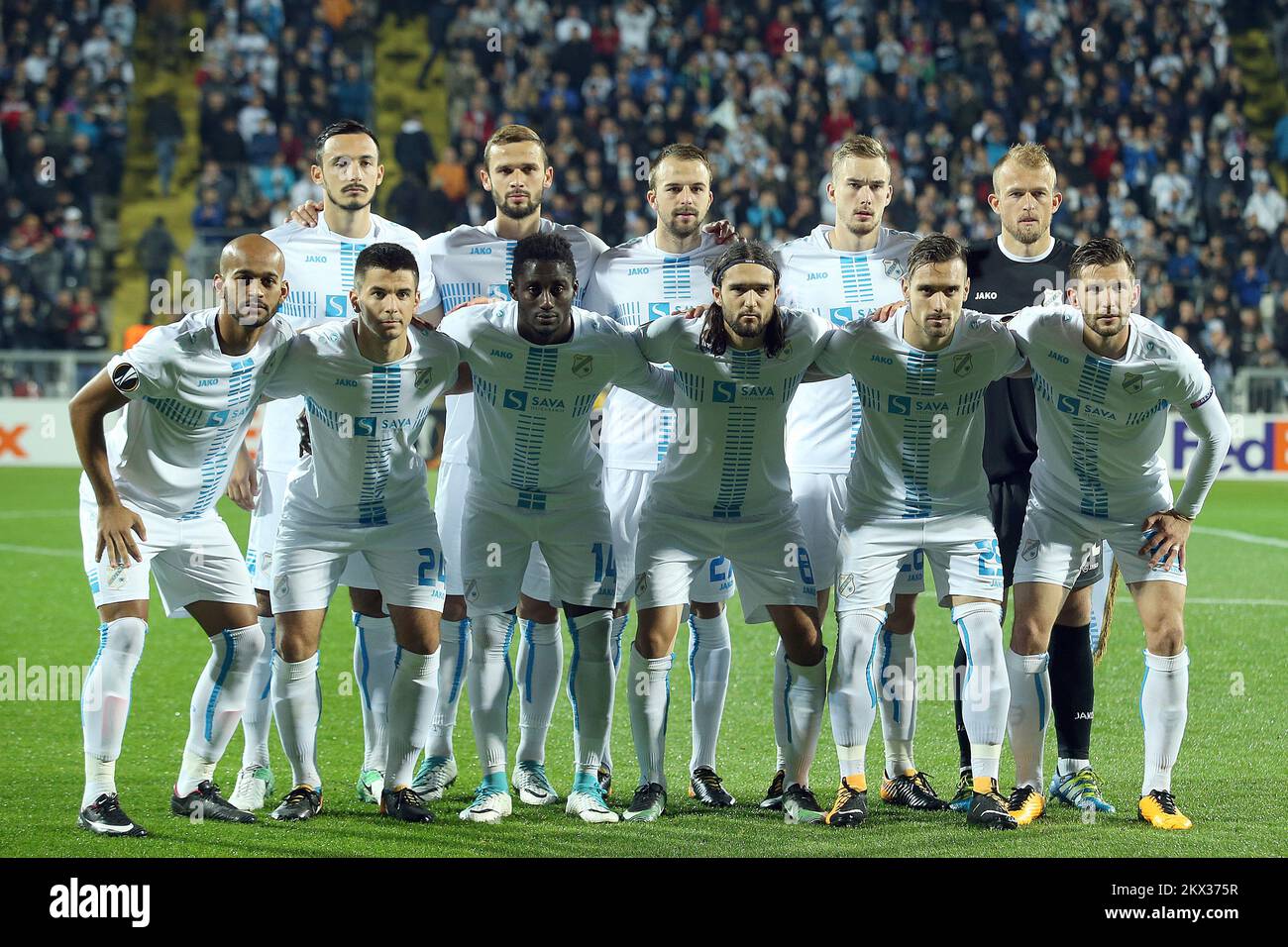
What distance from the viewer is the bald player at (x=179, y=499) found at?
5.15 meters

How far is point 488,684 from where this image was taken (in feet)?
18.4

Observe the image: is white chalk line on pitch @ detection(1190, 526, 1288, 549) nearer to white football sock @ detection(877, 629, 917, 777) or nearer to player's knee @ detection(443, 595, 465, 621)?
white football sock @ detection(877, 629, 917, 777)

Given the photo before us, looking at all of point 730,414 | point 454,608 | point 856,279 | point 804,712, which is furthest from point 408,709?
point 856,279

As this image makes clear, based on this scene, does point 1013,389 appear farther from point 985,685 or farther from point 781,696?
point 781,696

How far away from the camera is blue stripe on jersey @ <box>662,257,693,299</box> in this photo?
20.3 ft

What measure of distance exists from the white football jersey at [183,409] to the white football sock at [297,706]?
629 mm

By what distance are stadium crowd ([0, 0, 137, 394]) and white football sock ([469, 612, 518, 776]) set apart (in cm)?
1428

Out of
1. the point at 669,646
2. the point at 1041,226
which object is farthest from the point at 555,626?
the point at 1041,226

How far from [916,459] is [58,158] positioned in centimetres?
1814

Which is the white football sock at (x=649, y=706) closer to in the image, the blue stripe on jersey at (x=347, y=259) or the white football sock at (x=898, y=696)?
the white football sock at (x=898, y=696)

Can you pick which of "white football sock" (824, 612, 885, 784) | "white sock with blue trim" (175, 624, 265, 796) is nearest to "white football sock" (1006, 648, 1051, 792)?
"white football sock" (824, 612, 885, 784)

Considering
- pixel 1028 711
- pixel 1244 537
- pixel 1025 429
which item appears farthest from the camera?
pixel 1244 537

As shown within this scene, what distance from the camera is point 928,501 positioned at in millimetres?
5492

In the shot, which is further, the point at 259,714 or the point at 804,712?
the point at 259,714
